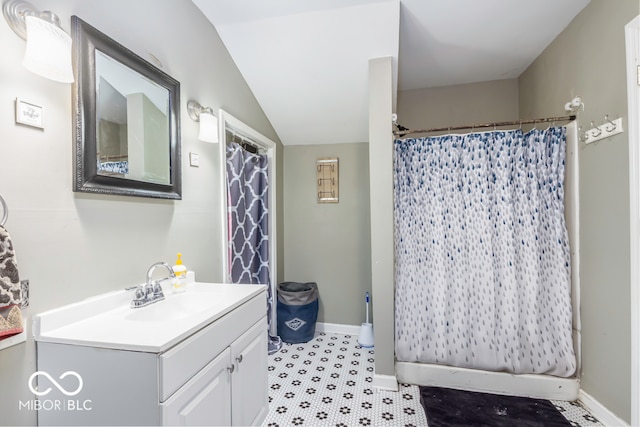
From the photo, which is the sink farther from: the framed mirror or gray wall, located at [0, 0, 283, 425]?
the framed mirror

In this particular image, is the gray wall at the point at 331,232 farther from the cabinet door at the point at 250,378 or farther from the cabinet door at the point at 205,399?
the cabinet door at the point at 205,399

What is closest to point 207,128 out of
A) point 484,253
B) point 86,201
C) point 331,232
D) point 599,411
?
point 86,201

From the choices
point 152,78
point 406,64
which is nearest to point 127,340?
point 152,78

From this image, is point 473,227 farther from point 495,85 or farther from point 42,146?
point 42,146

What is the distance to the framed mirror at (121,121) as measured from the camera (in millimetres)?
1139

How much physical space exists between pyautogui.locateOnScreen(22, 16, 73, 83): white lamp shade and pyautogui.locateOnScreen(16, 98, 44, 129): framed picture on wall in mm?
121

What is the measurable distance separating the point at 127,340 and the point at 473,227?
80.9 inches

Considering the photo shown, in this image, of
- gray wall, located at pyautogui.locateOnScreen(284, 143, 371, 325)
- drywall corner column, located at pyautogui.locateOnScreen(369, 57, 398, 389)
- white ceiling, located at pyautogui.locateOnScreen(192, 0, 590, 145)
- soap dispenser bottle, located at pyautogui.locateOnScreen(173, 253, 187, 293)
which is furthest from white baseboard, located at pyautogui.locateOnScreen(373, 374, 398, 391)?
white ceiling, located at pyautogui.locateOnScreen(192, 0, 590, 145)

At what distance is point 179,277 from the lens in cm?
154

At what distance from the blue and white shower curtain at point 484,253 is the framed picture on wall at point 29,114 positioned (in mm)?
1926

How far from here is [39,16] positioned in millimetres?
975

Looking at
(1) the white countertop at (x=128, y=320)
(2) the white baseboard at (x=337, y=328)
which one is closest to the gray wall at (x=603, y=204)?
(2) the white baseboard at (x=337, y=328)

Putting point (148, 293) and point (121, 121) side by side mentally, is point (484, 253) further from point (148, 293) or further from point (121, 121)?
point (121, 121)

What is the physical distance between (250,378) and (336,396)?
80 cm
